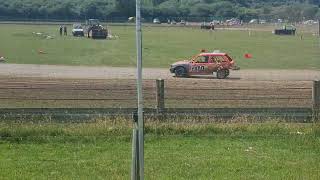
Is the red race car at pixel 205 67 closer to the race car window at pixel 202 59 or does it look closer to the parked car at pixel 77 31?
the race car window at pixel 202 59

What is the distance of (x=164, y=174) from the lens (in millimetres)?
8547

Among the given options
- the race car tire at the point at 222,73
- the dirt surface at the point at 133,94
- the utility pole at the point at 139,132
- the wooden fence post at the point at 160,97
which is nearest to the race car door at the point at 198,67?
the race car tire at the point at 222,73

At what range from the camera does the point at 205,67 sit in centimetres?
3309

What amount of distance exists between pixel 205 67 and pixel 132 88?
971 cm

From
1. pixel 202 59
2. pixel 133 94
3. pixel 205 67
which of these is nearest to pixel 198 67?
pixel 205 67

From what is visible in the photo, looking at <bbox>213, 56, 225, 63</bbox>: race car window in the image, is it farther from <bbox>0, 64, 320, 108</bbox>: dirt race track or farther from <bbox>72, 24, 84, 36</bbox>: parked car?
<bbox>72, 24, 84, 36</bbox>: parked car

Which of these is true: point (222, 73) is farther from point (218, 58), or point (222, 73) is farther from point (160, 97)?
point (160, 97)

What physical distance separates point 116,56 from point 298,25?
81487mm

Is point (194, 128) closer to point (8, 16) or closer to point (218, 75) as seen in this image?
point (218, 75)

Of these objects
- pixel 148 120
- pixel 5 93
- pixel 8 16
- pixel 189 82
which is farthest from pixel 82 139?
pixel 8 16

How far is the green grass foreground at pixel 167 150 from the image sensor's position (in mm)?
8695

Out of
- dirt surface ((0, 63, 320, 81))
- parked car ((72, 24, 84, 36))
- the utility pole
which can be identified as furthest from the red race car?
parked car ((72, 24, 84, 36))

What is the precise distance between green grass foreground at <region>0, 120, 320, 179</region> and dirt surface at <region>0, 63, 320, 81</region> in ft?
59.5

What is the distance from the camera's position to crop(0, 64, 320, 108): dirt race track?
19.5 metres
